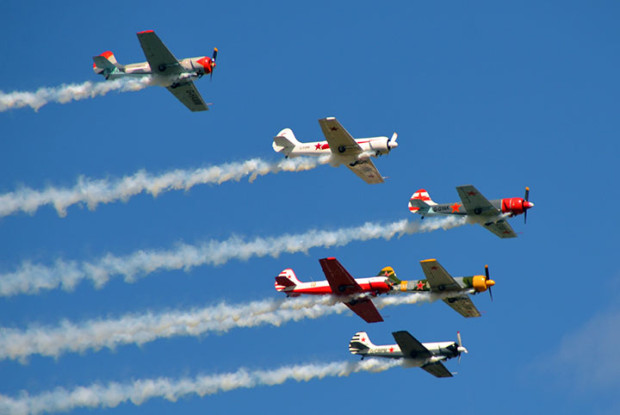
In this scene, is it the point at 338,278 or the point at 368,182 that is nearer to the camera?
the point at 338,278

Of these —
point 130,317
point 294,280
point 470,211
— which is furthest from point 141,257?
point 470,211

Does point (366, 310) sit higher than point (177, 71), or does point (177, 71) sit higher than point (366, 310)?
point (177, 71)

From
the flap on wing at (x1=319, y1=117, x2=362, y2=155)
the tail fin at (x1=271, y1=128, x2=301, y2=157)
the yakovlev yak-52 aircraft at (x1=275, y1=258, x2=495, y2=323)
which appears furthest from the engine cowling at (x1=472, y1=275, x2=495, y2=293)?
the tail fin at (x1=271, y1=128, x2=301, y2=157)

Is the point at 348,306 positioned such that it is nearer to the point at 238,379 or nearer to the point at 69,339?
the point at 238,379

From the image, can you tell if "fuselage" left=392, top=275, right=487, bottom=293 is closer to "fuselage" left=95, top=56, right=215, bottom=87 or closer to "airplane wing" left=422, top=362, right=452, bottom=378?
"airplane wing" left=422, top=362, right=452, bottom=378

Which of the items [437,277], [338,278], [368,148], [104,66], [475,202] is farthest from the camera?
[475,202]

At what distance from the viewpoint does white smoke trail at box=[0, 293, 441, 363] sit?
6619 cm

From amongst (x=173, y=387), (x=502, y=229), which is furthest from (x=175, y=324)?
(x=502, y=229)

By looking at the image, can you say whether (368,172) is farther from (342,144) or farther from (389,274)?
(389,274)

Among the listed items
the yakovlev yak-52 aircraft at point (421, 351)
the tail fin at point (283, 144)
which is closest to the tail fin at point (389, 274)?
the yakovlev yak-52 aircraft at point (421, 351)

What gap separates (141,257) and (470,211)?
55.1 feet

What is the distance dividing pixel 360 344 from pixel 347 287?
21.4 feet

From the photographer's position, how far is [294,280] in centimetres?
6862

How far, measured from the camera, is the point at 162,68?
66.4 metres
